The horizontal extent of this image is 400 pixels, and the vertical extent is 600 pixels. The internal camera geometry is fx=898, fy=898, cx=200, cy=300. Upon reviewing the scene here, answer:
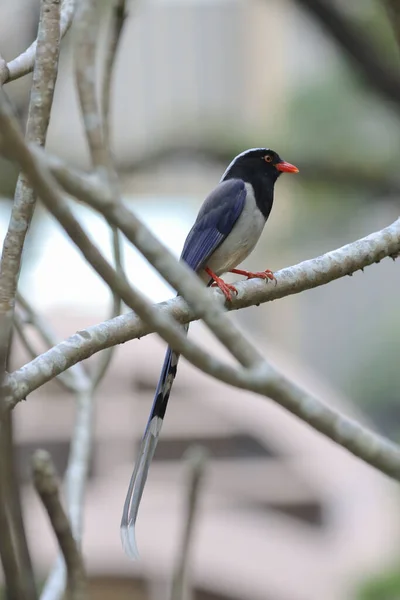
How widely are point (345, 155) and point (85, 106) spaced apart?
5009 mm

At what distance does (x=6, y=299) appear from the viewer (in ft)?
5.34

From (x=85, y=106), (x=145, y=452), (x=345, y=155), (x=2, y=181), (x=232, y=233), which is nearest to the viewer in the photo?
(x=85, y=106)

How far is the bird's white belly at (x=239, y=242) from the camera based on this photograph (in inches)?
125

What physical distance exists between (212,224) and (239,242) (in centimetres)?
11

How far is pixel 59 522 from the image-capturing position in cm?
143

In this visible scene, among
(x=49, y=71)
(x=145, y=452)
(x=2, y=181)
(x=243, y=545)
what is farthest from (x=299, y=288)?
(x=243, y=545)

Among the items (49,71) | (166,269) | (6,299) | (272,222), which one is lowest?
(166,269)

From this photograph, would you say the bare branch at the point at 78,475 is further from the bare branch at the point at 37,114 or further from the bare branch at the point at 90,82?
the bare branch at the point at 90,82

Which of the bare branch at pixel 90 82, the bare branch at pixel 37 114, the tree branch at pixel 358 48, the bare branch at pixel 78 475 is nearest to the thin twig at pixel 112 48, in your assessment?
the bare branch at pixel 37 114

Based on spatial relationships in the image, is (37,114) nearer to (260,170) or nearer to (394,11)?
(394,11)

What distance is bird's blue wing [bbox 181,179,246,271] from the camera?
10.3ft

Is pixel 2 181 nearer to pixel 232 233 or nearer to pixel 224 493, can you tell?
pixel 232 233

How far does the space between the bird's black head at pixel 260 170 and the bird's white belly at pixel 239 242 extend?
14 cm

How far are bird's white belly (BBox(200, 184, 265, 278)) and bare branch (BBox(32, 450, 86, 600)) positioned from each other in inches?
67.5
